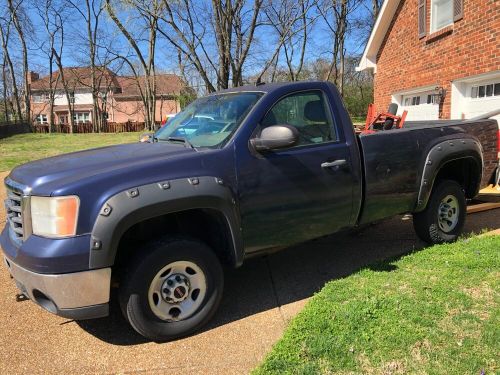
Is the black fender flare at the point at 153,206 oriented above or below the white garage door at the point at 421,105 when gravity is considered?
below

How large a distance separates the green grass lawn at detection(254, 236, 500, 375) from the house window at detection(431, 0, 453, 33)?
869 centimetres

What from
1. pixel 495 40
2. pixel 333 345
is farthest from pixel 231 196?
pixel 495 40

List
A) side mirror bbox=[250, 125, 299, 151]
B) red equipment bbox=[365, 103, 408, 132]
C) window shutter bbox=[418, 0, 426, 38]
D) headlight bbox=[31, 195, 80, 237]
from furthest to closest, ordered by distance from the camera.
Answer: window shutter bbox=[418, 0, 426, 38]
red equipment bbox=[365, 103, 408, 132]
side mirror bbox=[250, 125, 299, 151]
headlight bbox=[31, 195, 80, 237]

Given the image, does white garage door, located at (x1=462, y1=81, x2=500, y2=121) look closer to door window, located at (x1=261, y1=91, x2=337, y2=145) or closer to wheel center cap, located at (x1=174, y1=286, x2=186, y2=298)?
door window, located at (x1=261, y1=91, x2=337, y2=145)

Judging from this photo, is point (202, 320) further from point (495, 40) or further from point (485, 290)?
point (495, 40)

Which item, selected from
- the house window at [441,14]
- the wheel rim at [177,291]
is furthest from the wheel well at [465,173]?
the house window at [441,14]

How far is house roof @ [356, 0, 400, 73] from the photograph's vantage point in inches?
542

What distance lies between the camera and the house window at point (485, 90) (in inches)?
383

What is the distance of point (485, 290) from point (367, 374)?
1.64 meters

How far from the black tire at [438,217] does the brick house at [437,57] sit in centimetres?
531

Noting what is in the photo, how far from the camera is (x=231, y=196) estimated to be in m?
3.47

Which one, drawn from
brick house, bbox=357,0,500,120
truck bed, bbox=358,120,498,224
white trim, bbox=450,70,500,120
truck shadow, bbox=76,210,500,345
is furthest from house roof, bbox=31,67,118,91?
truck bed, bbox=358,120,498,224

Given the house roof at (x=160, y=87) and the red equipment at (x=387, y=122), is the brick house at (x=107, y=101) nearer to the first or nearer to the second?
the house roof at (x=160, y=87)

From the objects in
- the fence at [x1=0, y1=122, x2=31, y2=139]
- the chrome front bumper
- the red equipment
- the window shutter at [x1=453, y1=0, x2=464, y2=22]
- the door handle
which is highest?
the window shutter at [x1=453, y1=0, x2=464, y2=22]
